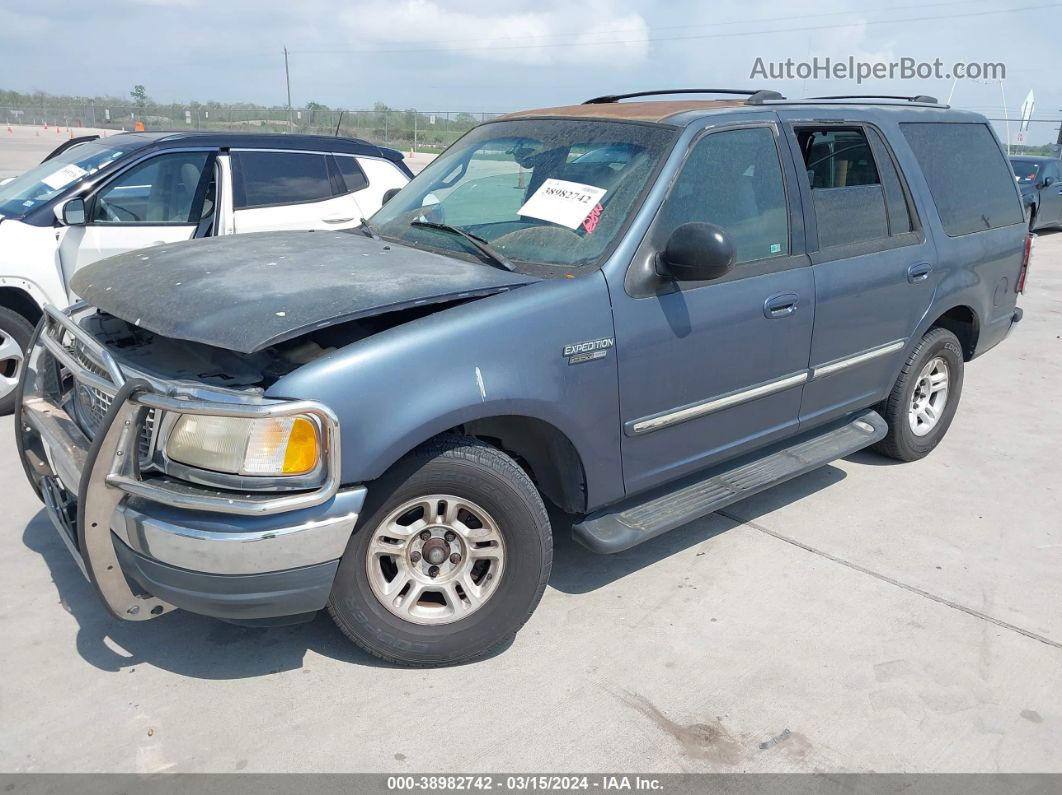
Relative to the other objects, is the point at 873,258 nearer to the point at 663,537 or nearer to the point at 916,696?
the point at 663,537

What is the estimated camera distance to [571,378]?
128 inches

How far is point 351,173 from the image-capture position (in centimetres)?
707

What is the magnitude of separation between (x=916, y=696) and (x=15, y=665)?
3222 mm

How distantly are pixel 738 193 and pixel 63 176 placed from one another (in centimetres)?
472

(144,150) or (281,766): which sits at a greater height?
(144,150)

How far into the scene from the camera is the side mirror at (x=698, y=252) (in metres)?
3.31

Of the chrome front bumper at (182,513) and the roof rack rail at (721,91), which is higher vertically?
the roof rack rail at (721,91)

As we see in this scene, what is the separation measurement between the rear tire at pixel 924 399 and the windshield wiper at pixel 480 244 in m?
2.64

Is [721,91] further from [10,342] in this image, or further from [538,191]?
[10,342]

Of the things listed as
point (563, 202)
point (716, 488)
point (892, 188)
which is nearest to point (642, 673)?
point (716, 488)

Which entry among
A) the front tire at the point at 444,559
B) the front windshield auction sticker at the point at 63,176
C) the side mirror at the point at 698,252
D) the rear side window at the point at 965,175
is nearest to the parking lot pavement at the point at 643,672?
the front tire at the point at 444,559

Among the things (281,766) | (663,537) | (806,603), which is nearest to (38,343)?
(281,766)

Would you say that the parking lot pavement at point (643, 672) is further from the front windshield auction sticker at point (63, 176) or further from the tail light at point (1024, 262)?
the front windshield auction sticker at point (63, 176)

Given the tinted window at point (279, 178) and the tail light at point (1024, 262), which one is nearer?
the tail light at point (1024, 262)
